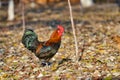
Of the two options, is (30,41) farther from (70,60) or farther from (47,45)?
(70,60)

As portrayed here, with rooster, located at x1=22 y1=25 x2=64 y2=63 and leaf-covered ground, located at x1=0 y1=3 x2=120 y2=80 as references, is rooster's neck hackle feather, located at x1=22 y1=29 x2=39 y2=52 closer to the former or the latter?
rooster, located at x1=22 y1=25 x2=64 y2=63

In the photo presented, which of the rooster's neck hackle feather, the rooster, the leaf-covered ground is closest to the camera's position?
the leaf-covered ground

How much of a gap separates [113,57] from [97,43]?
3.63 metres

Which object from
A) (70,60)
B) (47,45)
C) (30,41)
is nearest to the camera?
(47,45)

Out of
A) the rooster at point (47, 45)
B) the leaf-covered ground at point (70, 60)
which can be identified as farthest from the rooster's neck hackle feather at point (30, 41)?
the leaf-covered ground at point (70, 60)

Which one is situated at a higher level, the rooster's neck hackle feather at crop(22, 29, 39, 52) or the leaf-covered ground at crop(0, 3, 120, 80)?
the rooster's neck hackle feather at crop(22, 29, 39, 52)

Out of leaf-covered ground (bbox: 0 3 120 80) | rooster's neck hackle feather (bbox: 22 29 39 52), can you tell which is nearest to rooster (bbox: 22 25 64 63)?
rooster's neck hackle feather (bbox: 22 29 39 52)

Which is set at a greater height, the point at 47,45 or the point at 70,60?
the point at 47,45

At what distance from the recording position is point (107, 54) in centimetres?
1667

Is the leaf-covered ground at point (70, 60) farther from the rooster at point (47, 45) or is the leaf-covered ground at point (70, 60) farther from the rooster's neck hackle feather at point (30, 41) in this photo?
the rooster's neck hackle feather at point (30, 41)

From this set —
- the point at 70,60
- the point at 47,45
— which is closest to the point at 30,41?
the point at 47,45

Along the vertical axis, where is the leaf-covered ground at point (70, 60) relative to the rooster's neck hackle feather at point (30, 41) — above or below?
below

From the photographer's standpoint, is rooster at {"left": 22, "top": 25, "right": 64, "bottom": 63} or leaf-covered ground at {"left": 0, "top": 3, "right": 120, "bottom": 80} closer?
leaf-covered ground at {"left": 0, "top": 3, "right": 120, "bottom": 80}

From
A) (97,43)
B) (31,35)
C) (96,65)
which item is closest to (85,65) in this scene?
(96,65)
